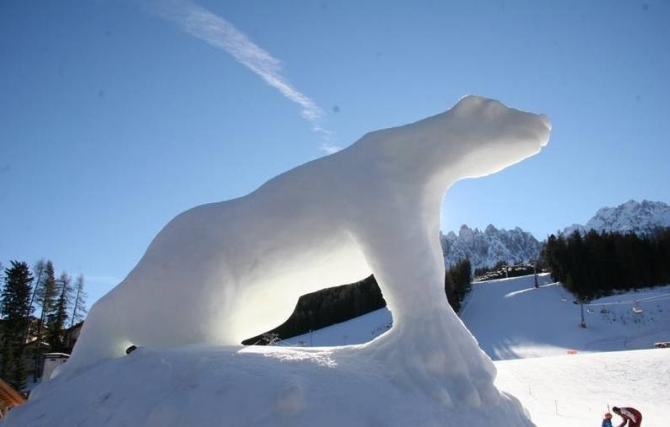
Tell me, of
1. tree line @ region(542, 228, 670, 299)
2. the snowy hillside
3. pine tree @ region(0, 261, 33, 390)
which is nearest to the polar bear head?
the snowy hillside

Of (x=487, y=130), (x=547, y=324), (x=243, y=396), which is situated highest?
(x=487, y=130)

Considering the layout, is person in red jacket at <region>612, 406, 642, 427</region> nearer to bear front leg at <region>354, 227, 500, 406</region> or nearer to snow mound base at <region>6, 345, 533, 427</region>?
snow mound base at <region>6, 345, 533, 427</region>

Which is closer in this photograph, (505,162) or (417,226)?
(417,226)

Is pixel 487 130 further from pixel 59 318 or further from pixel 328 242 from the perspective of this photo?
pixel 59 318

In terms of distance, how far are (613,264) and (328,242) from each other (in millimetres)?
60505

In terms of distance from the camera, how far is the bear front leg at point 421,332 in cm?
469

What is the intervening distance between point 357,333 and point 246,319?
151 feet

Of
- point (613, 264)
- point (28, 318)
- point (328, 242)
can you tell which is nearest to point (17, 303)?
point (28, 318)

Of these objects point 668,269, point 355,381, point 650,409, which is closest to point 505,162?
point 355,381

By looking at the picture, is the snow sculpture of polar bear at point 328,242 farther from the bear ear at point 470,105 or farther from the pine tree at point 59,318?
the pine tree at point 59,318

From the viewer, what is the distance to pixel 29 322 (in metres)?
40.3

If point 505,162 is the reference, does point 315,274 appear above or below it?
below

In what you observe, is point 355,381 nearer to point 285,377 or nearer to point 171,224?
point 285,377

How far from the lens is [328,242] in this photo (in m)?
5.65
